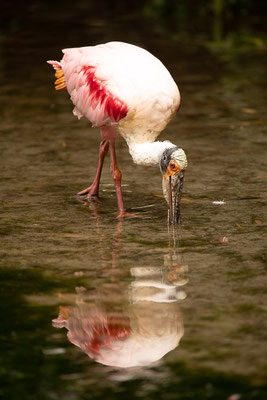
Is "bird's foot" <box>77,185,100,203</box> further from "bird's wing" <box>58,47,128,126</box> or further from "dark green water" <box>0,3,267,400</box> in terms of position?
"bird's wing" <box>58,47,128,126</box>

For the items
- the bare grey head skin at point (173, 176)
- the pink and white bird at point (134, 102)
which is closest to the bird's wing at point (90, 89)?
the pink and white bird at point (134, 102)

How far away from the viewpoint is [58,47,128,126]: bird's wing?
24.6 feet

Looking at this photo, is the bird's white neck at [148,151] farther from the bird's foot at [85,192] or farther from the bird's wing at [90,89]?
the bird's foot at [85,192]

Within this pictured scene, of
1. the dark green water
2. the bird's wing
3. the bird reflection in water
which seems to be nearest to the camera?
the dark green water

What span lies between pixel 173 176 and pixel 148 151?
1.24 ft

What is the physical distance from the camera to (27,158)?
9.50m

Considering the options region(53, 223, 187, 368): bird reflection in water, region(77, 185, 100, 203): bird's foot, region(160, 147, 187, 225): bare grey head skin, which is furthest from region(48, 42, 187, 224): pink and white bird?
region(53, 223, 187, 368): bird reflection in water

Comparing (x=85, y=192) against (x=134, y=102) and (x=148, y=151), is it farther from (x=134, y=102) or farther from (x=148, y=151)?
(x=134, y=102)

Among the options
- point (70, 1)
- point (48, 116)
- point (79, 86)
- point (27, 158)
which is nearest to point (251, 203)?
point (79, 86)

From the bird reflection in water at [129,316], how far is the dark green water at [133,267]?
11mm

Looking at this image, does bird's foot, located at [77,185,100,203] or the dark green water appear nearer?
the dark green water

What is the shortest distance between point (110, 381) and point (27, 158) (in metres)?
5.07

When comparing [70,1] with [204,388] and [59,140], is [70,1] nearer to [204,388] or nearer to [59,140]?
[59,140]

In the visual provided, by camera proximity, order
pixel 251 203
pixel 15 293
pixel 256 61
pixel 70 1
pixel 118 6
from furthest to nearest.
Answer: pixel 70 1 → pixel 118 6 → pixel 256 61 → pixel 251 203 → pixel 15 293
